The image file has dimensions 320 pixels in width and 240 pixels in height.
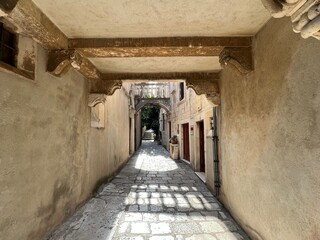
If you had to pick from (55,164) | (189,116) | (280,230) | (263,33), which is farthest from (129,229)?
(189,116)

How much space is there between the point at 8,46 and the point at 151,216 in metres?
3.71

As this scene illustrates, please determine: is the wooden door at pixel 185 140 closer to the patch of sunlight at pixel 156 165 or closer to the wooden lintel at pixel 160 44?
the patch of sunlight at pixel 156 165

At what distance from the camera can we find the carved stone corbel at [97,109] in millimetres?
5066

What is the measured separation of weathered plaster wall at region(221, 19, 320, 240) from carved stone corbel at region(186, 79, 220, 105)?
114cm

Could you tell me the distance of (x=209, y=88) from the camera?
4.93m

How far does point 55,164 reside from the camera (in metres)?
3.43

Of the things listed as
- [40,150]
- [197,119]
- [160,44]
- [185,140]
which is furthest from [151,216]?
[185,140]

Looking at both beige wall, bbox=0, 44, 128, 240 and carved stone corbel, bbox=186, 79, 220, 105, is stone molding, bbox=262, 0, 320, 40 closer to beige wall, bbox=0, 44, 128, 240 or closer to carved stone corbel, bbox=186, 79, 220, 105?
beige wall, bbox=0, 44, 128, 240

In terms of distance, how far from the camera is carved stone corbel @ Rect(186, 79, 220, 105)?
16.1 ft

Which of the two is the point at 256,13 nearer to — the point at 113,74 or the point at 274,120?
the point at 274,120

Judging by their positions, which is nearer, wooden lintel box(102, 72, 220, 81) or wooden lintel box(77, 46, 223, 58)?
wooden lintel box(77, 46, 223, 58)

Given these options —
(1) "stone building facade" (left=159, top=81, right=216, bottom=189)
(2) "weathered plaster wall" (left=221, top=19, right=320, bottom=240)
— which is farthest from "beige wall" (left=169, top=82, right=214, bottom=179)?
(2) "weathered plaster wall" (left=221, top=19, right=320, bottom=240)

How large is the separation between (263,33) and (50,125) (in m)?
3.49

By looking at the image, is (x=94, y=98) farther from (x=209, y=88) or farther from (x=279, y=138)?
(x=279, y=138)
